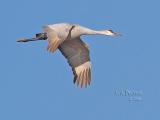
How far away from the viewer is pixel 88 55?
58.7 m

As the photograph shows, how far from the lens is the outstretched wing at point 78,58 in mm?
58359

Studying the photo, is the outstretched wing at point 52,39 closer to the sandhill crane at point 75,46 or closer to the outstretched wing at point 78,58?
the sandhill crane at point 75,46

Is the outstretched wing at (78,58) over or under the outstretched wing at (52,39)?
under

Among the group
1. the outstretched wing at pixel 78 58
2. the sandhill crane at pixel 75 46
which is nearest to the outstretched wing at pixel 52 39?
the sandhill crane at pixel 75 46

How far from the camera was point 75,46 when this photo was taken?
5853cm

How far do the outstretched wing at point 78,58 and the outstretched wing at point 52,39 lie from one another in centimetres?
269

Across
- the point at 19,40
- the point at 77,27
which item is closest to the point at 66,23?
the point at 77,27

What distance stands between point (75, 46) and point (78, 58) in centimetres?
80

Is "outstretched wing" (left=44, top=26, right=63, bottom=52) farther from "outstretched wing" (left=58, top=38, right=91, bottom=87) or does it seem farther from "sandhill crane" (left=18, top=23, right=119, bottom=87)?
"outstretched wing" (left=58, top=38, right=91, bottom=87)

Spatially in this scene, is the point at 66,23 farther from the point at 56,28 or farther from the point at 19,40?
the point at 19,40

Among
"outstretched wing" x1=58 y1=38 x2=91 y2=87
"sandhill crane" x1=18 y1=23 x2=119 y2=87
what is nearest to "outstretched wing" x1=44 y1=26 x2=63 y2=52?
"sandhill crane" x1=18 y1=23 x2=119 y2=87

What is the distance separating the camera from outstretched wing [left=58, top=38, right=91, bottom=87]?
191 ft

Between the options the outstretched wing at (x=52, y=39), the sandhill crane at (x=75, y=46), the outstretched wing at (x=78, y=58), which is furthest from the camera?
the outstretched wing at (x=78, y=58)

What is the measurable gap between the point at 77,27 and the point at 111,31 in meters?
2.22
